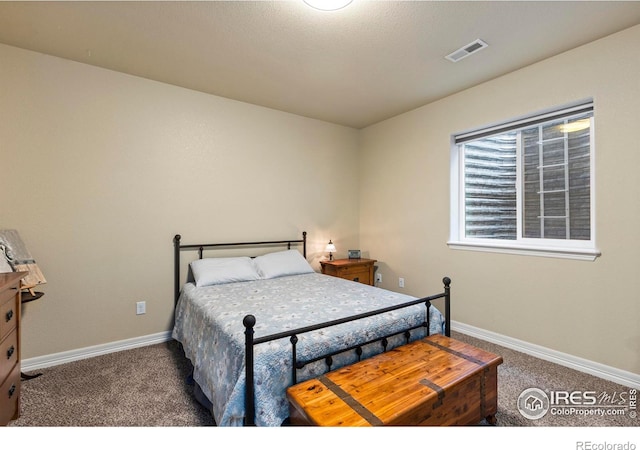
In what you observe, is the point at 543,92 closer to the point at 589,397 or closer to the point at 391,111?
the point at 391,111

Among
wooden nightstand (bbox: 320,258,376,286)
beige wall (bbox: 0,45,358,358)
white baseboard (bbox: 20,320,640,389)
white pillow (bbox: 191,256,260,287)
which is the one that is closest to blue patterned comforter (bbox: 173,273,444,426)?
white pillow (bbox: 191,256,260,287)

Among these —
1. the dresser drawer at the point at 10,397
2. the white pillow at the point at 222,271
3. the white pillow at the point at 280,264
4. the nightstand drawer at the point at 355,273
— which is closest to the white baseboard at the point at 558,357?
the nightstand drawer at the point at 355,273

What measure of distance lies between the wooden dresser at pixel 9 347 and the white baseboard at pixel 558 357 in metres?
3.59

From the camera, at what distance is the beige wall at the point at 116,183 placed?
2.48 meters

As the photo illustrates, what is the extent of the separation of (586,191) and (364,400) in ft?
8.40

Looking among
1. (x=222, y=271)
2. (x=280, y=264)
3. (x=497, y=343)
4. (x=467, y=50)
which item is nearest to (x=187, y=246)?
(x=222, y=271)

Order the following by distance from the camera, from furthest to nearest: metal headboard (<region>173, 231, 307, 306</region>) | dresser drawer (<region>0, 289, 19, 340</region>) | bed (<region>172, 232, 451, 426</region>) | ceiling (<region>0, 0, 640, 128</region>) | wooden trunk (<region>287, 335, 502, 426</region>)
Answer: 1. metal headboard (<region>173, 231, 307, 306</region>)
2. ceiling (<region>0, 0, 640, 128</region>)
3. dresser drawer (<region>0, 289, 19, 340</region>)
4. bed (<region>172, 232, 451, 426</region>)
5. wooden trunk (<region>287, 335, 502, 426</region>)

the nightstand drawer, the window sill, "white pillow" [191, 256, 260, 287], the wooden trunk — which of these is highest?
the window sill

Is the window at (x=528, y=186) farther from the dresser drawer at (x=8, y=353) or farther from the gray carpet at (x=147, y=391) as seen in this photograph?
the dresser drawer at (x=8, y=353)

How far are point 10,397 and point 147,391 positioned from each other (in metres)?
0.71

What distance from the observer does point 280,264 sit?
3.39 meters

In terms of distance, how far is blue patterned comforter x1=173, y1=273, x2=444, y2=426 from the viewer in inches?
60.0

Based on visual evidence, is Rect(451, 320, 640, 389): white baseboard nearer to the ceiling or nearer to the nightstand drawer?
the nightstand drawer
